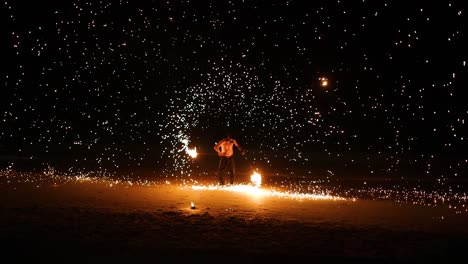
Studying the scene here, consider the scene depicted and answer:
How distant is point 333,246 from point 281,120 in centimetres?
4542

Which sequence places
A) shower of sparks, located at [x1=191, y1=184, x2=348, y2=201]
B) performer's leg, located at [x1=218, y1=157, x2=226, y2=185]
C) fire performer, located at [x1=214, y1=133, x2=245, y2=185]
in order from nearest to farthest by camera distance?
shower of sparks, located at [x1=191, y1=184, x2=348, y2=201]
performer's leg, located at [x1=218, y1=157, x2=226, y2=185]
fire performer, located at [x1=214, y1=133, x2=245, y2=185]

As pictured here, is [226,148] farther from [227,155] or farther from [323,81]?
[323,81]

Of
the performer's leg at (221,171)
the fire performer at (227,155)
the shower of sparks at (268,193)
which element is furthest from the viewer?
the fire performer at (227,155)

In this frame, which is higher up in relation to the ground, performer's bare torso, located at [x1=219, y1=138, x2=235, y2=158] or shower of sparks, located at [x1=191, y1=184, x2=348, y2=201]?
performer's bare torso, located at [x1=219, y1=138, x2=235, y2=158]

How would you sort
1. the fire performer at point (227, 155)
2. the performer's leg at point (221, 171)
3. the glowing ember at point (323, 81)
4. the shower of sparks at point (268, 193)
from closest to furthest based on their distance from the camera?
1. the shower of sparks at point (268, 193)
2. the performer's leg at point (221, 171)
3. the fire performer at point (227, 155)
4. the glowing ember at point (323, 81)

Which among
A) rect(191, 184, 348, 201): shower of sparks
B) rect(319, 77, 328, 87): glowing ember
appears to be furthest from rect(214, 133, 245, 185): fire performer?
rect(319, 77, 328, 87): glowing ember

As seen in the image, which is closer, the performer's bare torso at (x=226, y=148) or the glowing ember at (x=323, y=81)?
the performer's bare torso at (x=226, y=148)

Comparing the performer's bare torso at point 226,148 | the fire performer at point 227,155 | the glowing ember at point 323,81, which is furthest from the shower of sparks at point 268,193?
the glowing ember at point 323,81

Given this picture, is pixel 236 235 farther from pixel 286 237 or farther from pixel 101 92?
pixel 101 92

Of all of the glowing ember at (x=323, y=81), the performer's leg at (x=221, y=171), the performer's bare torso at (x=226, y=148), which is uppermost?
the glowing ember at (x=323, y=81)

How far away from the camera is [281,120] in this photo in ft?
176

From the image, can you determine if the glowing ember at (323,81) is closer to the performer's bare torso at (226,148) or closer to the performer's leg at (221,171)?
the performer's bare torso at (226,148)

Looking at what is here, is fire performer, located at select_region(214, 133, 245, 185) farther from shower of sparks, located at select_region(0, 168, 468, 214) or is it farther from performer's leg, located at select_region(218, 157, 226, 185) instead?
shower of sparks, located at select_region(0, 168, 468, 214)

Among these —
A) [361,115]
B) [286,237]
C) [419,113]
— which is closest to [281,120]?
[361,115]
